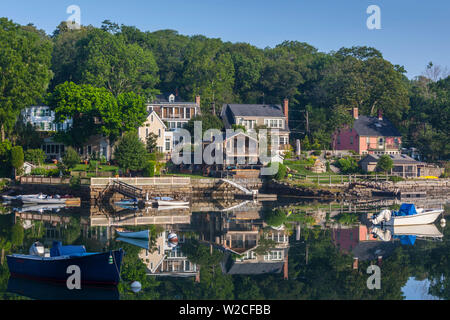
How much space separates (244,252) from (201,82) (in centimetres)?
7262

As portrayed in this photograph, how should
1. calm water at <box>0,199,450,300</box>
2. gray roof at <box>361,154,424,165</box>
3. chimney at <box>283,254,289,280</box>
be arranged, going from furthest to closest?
gray roof at <box>361,154,424,165</box>, chimney at <box>283,254,289,280</box>, calm water at <box>0,199,450,300</box>

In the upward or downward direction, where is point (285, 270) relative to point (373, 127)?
downward

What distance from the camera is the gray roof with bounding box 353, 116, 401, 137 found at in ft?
308

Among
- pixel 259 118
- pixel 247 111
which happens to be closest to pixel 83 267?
pixel 259 118

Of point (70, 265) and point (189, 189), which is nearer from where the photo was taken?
point (70, 265)

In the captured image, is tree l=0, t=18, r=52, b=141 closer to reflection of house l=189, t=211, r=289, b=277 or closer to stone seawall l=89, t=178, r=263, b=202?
stone seawall l=89, t=178, r=263, b=202

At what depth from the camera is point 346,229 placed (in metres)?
44.4

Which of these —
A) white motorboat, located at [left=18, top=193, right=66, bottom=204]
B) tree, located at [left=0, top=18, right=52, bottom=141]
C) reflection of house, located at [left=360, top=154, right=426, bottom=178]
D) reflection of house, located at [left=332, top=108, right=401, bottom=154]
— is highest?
tree, located at [left=0, top=18, right=52, bottom=141]

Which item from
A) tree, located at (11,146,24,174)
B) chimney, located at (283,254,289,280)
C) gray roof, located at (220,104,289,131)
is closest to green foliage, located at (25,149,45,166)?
tree, located at (11,146,24,174)

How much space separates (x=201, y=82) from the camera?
10606cm

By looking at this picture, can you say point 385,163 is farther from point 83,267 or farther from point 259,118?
point 83,267

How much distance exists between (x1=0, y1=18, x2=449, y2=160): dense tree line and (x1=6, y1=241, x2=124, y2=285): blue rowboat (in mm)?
50689

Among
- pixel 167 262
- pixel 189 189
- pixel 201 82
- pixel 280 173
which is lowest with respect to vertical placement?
pixel 167 262
